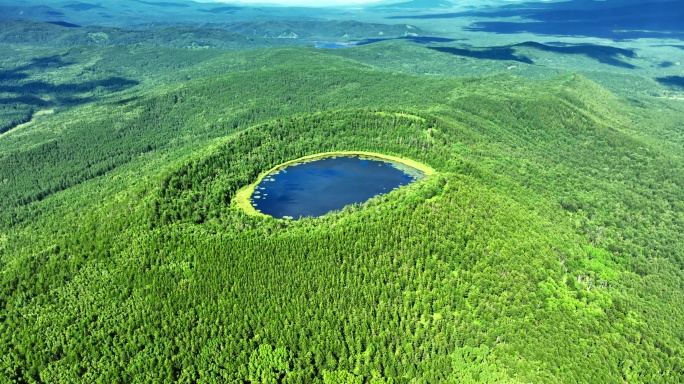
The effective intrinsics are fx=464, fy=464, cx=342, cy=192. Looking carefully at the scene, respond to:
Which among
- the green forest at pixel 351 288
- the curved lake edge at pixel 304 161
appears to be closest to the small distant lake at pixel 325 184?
the curved lake edge at pixel 304 161

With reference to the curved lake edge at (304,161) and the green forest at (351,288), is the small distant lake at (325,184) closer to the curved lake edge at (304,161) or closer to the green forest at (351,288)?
the curved lake edge at (304,161)

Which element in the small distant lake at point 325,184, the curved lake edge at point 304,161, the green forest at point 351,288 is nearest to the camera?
the green forest at point 351,288

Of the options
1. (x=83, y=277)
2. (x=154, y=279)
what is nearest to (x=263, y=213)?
(x=154, y=279)

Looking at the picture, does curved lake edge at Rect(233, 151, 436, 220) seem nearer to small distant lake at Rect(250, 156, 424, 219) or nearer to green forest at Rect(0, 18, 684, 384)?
small distant lake at Rect(250, 156, 424, 219)

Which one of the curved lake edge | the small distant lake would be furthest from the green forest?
the small distant lake

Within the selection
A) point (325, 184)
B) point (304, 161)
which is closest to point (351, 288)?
point (325, 184)

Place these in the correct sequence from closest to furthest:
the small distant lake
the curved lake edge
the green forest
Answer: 1. the green forest
2. the small distant lake
3. the curved lake edge
